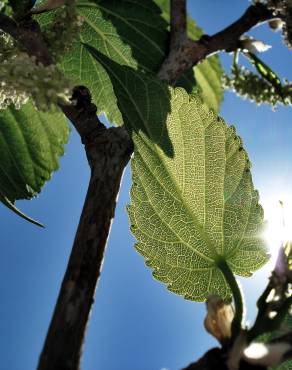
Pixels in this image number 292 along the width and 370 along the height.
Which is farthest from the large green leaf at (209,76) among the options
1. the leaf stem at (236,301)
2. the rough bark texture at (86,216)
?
the leaf stem at (236,301)

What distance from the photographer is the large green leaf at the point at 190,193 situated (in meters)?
0.64

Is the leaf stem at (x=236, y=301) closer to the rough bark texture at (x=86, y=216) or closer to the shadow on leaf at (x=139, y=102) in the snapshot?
the rough bark texture at (x=86, y=216)

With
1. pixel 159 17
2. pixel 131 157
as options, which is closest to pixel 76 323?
pixel 131 157

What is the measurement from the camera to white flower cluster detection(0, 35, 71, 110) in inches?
19.4

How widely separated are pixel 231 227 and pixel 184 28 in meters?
0.48

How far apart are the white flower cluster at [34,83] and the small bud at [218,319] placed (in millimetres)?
211

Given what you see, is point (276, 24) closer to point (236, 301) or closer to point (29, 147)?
point (29, 147)

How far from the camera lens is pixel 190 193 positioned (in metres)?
0.64

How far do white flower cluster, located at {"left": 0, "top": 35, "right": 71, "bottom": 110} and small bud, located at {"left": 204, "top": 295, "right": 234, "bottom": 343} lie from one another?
21 centimetres

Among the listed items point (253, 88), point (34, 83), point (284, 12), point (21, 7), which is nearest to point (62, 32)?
point (21, 7)

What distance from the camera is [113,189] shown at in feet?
1.94

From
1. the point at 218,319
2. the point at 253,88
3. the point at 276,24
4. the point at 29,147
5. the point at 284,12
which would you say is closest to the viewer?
the point at 218,319

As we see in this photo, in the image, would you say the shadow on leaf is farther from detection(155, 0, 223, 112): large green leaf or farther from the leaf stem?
detection(155, 0, 223, 112): large green leaf

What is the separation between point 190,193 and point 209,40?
1.33ft
